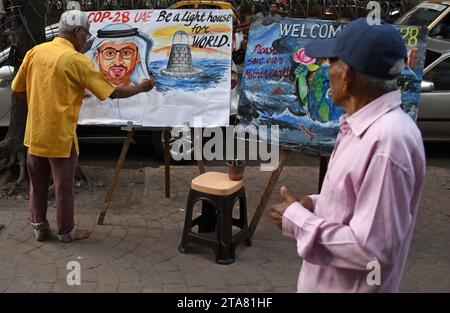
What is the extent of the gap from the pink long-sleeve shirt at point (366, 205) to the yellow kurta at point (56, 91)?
2.41 meters

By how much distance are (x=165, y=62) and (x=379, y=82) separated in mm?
3024

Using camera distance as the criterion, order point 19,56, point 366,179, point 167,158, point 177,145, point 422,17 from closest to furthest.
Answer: point 366,179, point 167,158, point 19,56, point 177,145, point 422,17

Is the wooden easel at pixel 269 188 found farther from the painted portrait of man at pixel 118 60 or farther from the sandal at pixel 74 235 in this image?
the painted portrait of man at pixel 118 60

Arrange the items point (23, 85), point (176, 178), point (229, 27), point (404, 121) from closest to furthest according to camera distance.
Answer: point (404, 121) → point (23, 85) → point (229, 27) → point (176, 178)

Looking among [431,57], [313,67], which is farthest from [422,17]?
[313,67]

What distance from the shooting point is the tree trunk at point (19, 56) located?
198 inches

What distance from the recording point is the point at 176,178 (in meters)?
5.71

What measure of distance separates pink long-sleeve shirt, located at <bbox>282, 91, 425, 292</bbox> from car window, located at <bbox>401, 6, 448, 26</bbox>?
6504 millimetres

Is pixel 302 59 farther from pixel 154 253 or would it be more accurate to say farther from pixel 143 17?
pixel 154 253

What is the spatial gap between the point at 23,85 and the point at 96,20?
3.03 ft

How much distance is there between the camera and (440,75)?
258 inches
